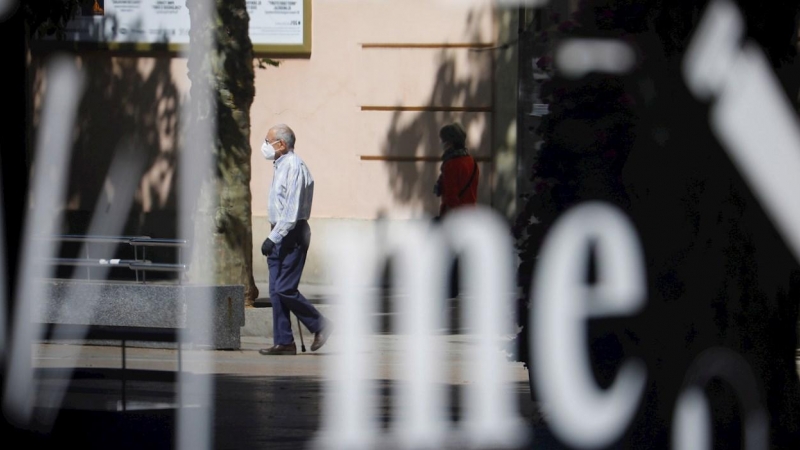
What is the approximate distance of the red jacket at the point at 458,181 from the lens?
11.7m

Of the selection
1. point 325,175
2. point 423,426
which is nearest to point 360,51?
point 325,175

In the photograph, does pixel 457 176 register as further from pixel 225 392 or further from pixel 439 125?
pixel 225 392

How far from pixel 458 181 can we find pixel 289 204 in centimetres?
231

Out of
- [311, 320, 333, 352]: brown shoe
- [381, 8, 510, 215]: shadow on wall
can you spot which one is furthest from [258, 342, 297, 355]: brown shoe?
[381, 8, 510, 215]: shadow on wall

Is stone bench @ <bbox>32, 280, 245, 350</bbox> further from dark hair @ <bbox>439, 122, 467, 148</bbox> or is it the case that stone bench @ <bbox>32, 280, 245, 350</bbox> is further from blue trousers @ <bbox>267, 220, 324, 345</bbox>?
dark hair @ <bbox>439, 122, 467, 148</bbox>

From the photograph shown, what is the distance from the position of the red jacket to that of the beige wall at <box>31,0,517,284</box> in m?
3.01

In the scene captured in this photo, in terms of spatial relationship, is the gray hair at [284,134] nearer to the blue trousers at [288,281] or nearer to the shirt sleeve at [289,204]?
the shirt sleeve at [289,204]

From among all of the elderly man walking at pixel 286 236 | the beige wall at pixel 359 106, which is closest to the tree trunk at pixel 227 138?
the elderly man walking at pixel 286 236

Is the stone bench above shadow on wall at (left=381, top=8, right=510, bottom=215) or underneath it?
underneath

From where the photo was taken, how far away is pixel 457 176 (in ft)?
38.6

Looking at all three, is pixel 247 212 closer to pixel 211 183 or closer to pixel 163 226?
pixel 211 183

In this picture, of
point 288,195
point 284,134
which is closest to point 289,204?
point 288,195

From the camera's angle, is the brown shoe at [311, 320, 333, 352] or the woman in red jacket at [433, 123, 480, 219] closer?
the brown shoe at [311, 320, 333, 352]

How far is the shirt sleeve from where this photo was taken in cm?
977
